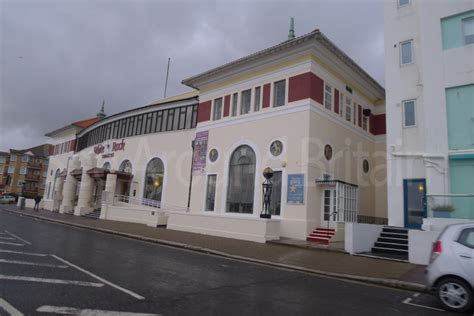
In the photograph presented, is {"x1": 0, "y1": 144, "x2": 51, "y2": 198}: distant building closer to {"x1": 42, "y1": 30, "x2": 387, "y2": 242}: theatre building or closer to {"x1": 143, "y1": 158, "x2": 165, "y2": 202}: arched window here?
{"x1": 143, "y1": 158, "x2": 165, "y2": 202}: arched window

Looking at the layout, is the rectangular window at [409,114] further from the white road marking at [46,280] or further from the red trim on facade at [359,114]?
the white road marking at [46,280]

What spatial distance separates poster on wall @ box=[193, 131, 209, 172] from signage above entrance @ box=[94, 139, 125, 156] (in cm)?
1156

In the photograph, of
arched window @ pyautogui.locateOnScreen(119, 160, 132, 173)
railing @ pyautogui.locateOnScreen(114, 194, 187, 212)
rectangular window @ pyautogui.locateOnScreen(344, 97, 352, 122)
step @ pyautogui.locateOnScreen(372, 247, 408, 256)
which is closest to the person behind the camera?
step @ pyautogui.locateOnScreen(372, 247, 408, 256)

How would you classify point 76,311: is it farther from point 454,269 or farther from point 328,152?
point 328,152

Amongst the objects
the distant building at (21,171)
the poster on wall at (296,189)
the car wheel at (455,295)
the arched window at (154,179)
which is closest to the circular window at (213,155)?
the poster on wall at (296,189)

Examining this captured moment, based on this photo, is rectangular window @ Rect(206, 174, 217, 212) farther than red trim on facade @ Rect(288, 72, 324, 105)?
Yes

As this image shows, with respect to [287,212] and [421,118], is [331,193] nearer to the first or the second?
[287,212]

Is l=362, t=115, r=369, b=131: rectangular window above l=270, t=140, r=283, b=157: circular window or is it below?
above

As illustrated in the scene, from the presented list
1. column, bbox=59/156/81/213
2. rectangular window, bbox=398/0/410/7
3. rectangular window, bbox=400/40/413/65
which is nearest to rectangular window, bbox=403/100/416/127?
rectangular window, bbox=400/40/413/65

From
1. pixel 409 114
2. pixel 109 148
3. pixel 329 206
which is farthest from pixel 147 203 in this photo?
pixel 409 114

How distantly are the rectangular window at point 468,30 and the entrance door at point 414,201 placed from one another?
5.71 meters

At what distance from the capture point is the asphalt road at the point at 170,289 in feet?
16.6

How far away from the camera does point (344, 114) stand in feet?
68.5

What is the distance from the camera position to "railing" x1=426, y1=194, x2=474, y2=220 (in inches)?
432
